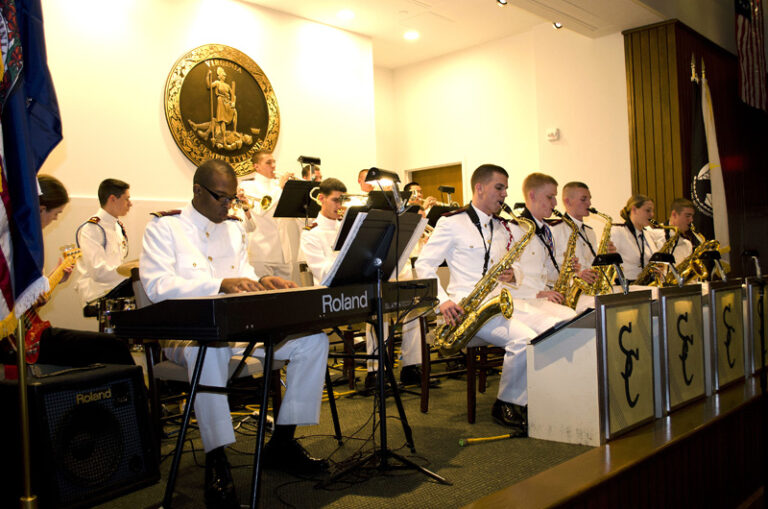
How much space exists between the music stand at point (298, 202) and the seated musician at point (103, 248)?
4.32 ft

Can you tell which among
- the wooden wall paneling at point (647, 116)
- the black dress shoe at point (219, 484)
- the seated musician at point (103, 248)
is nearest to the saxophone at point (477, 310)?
the black dress shoe at point (219, 484)

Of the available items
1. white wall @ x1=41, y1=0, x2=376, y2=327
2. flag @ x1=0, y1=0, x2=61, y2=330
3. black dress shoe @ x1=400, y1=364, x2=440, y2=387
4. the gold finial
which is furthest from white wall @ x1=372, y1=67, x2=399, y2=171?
flag @ x1=0, y1=0, x2=61, y2=330

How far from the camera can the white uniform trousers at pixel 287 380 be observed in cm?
245

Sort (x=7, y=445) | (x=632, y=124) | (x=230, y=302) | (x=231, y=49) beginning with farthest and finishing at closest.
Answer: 1. (x=632, y=124)
2. (x=231, y=49)
3. (x=7, y=445)
4. (x=230, y=302)

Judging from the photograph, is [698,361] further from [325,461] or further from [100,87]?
[100,87]

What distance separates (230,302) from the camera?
189cm

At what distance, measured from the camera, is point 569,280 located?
4504 millimetres

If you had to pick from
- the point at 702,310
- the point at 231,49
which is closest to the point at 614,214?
the point at 702,310

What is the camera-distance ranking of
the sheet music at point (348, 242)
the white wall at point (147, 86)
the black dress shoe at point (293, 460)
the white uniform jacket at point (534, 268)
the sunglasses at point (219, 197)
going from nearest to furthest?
1. the sheet music at point (348, 242)
2. the black dress shoe at point (293, 460)
3. the sunglasses at point (219, 197)
4. the white uniform jacket at point (534, 268)
5. the white wall at point (147, 86)

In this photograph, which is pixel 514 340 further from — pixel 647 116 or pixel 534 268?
pixel 647 116

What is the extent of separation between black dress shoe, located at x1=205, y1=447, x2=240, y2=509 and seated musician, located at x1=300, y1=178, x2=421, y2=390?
1928 mm

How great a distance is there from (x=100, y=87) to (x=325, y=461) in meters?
4.84

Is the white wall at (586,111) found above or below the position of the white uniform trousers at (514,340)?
above

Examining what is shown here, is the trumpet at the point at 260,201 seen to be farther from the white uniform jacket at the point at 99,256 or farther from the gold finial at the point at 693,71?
the gold finial at the point at 693,71
